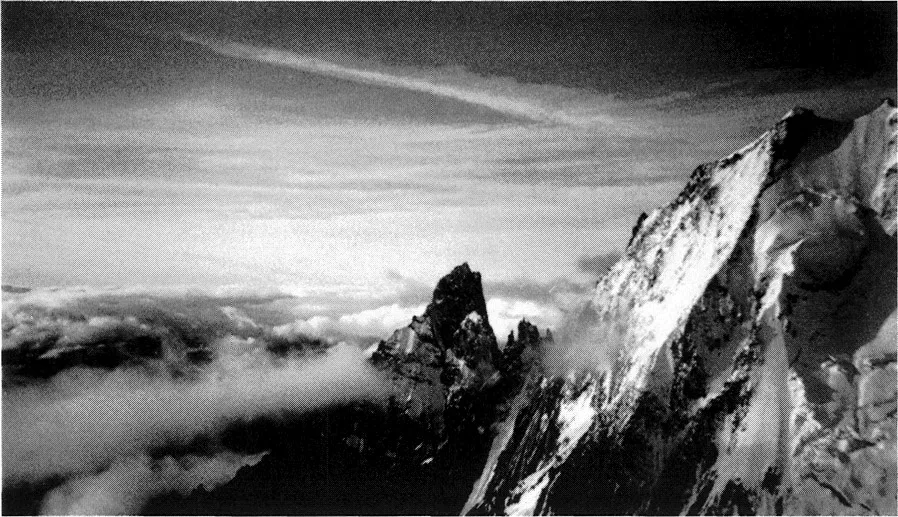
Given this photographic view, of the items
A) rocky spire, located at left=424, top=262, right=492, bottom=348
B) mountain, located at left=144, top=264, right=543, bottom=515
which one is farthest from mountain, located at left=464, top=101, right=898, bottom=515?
rocky spire, located at left=424, top=262, right=492, bottom=348

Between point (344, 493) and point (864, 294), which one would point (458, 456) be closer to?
point (344, 493)

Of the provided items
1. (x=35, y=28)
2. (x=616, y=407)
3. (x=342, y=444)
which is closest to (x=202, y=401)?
(x=342, y=444)

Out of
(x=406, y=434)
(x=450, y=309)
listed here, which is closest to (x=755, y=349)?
(x=450, y=309)

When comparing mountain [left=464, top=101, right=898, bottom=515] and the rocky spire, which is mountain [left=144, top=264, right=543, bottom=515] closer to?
the rocky spire

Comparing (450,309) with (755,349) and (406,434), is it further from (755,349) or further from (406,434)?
(755,349)

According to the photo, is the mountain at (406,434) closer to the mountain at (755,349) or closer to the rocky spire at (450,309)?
the rocky spire at (450,309)

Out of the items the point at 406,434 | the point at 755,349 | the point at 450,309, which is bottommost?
the point at 755,349

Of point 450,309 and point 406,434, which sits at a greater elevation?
point 450,309

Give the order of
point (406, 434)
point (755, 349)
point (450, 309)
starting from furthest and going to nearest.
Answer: point (406, 434) → point (450, 309) → point (755, 349)
